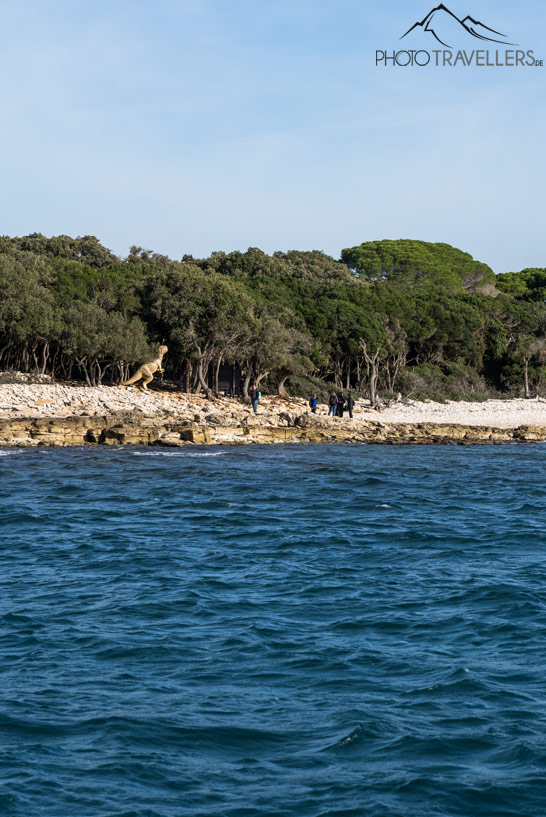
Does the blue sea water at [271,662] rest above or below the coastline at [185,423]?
below

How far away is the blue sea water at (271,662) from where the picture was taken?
25.5 ft

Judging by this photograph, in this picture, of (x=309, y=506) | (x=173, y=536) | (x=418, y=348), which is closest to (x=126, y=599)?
(x=173, y=536)

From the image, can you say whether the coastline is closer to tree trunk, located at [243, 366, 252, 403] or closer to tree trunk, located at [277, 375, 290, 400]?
tree trunk, located at [243, 366, 252, 403]

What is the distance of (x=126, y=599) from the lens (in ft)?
44.2

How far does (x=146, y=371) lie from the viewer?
1895 inches

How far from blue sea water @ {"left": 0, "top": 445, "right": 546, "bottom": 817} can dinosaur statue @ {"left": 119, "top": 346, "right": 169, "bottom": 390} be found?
85.1ft

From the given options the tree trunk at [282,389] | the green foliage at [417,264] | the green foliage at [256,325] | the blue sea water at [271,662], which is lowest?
the blue sea water at [271,662]

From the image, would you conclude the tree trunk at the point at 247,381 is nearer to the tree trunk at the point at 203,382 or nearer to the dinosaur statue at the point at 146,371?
the tree trunk at the point at 203,382

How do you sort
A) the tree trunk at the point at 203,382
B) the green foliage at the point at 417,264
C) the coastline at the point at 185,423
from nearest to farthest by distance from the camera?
the coastline at the point at 185,423
the tree trunk at the point at 203,382
the green foliage at the point at 417,264

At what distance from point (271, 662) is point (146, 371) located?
38348 millimetres

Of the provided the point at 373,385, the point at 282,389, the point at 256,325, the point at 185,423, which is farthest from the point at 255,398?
the point at 373,385

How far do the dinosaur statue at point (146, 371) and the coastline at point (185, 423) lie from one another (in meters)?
0.86

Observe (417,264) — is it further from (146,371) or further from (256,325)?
(146,371)

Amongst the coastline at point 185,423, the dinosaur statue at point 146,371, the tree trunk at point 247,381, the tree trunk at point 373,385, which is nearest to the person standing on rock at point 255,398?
the coastline at point 185,423
